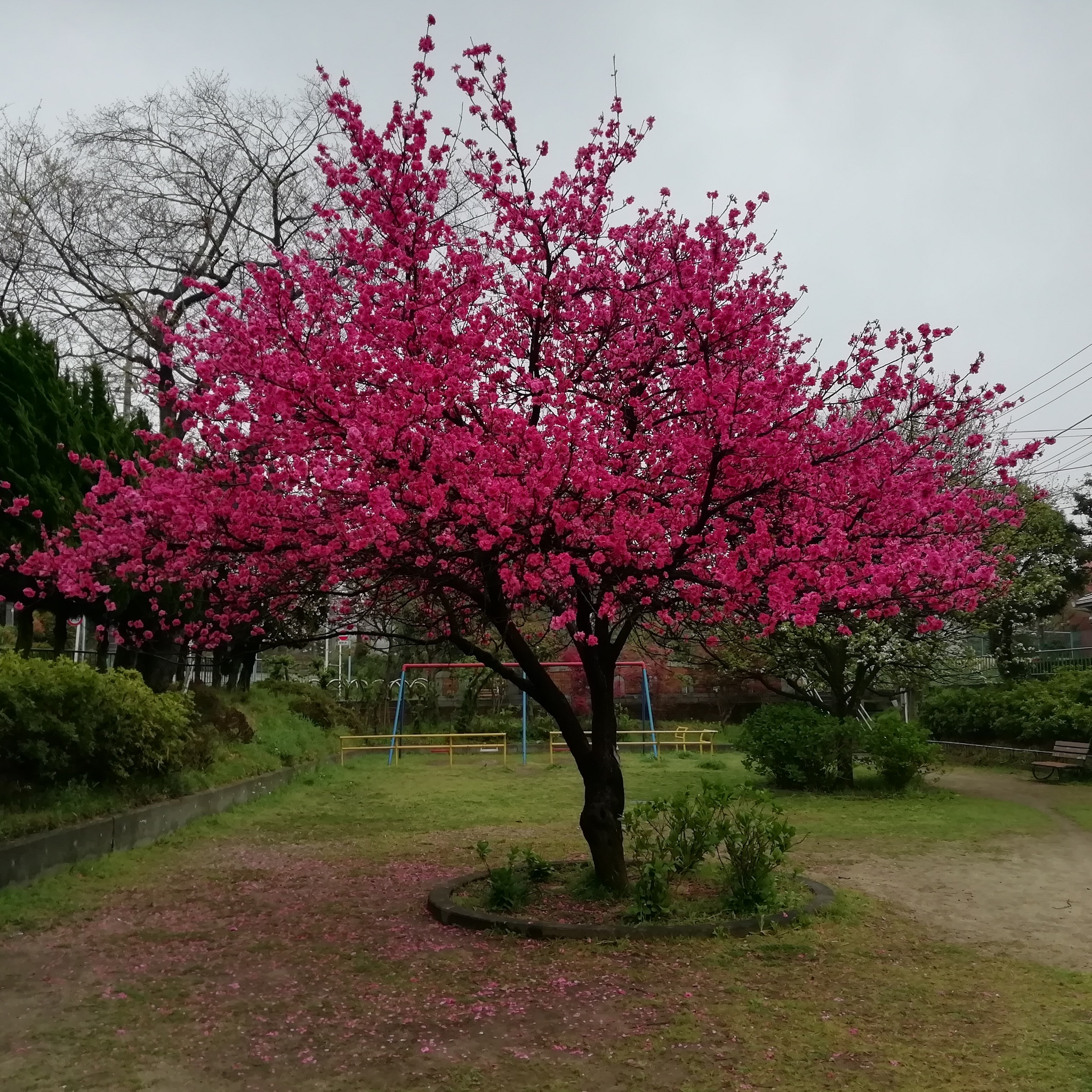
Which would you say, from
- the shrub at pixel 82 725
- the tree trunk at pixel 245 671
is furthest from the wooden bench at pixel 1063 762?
the tree trunk at pixel 245 671

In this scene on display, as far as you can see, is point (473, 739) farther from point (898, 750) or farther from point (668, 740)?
point (898, 750)

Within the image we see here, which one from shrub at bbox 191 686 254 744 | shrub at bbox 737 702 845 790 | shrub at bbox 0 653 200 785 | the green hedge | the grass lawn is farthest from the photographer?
the green hedge

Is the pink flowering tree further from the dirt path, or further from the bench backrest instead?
the bench backrest

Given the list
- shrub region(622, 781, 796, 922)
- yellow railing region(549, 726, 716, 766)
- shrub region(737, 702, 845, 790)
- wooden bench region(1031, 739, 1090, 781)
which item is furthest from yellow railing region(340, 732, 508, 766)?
shrub region(622, 781, 796, 922)

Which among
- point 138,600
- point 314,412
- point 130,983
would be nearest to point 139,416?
point 138,600

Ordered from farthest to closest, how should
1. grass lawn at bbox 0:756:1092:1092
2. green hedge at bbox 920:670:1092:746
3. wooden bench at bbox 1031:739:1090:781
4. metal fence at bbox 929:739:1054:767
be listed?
metal fence at bbox 929:739:1054:767, green hedge at bbox 920:670:1092:746, wooden bench at bbox 1031:739:1090:781, grass lawn at bbox 0:756:1092:1092

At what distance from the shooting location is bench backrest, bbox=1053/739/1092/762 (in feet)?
55.3

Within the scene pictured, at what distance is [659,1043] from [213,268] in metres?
15.5

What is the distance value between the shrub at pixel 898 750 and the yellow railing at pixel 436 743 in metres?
8.48

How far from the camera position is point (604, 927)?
6.36m

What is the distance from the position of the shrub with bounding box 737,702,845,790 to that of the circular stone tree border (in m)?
7.50

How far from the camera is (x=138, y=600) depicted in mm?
12922

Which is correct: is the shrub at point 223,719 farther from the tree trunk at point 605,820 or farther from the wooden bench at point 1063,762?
the wooden bench at point 1063,762

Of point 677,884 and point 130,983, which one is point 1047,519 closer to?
point 677,884
